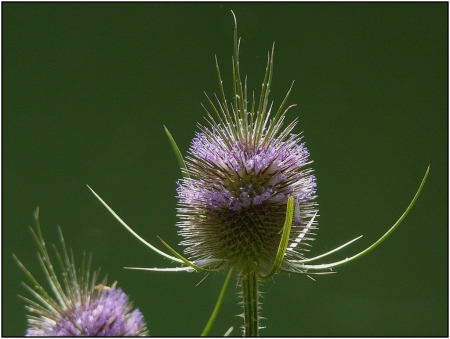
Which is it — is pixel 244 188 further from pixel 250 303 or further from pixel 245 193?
pixel 250 303

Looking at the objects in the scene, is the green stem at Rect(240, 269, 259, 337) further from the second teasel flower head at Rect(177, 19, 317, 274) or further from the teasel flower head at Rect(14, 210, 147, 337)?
the teasel flower head at Rect(14, 210, 147, 337)

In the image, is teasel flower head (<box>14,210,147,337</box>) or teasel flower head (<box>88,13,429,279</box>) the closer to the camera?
teasel flower head (<box>14,210,147,337</box>)

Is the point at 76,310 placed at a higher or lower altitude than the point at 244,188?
lower

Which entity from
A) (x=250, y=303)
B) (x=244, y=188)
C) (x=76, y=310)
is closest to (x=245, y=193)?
(x=244, y=188)

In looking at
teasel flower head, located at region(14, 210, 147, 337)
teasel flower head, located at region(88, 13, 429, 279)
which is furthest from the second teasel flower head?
teasel flower head, located at region(14, 210, 147, 337)

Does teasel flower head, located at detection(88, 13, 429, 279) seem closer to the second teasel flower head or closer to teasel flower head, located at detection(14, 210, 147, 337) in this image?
the second teasel flower head

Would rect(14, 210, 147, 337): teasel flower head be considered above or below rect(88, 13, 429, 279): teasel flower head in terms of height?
below
